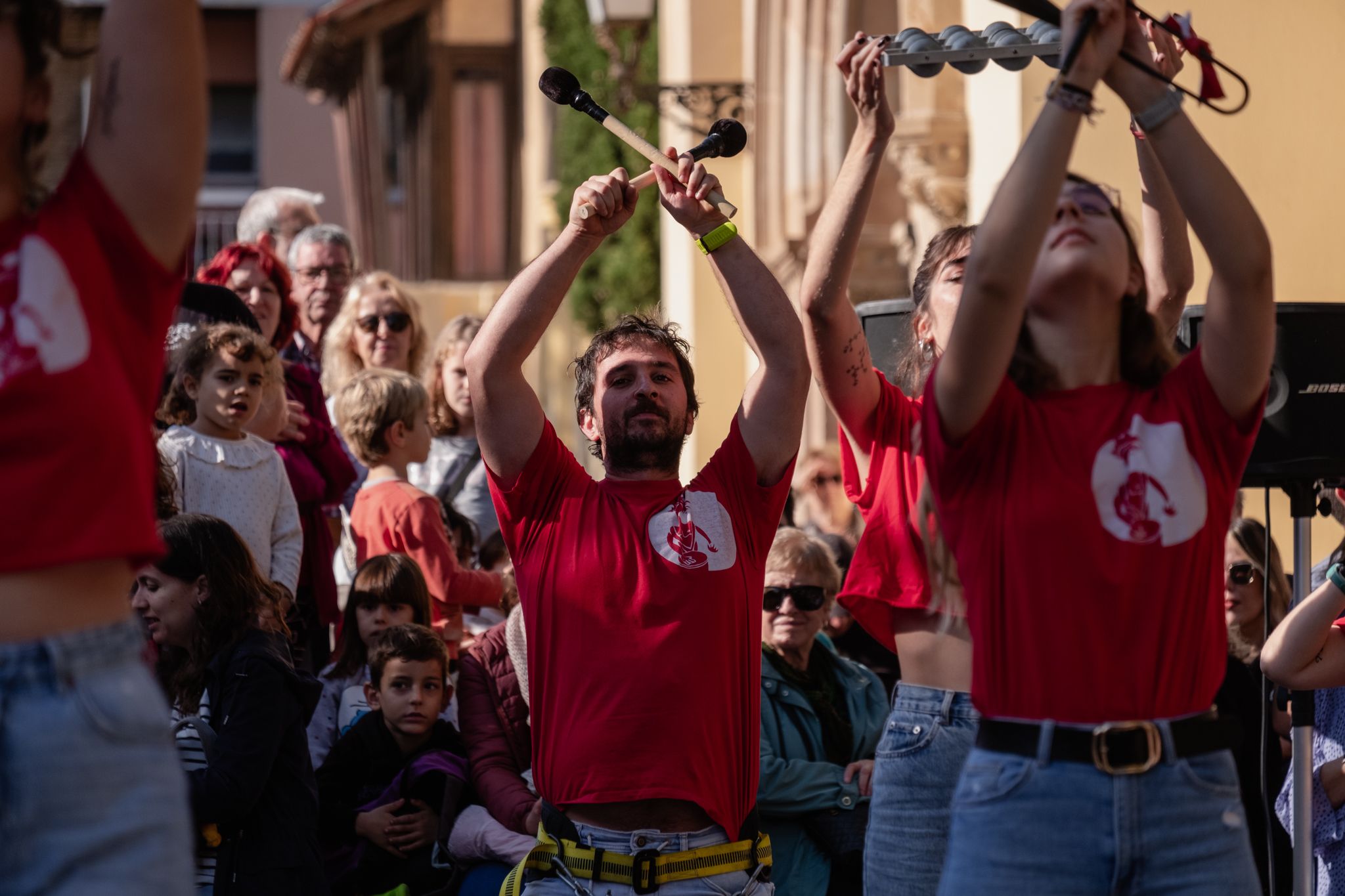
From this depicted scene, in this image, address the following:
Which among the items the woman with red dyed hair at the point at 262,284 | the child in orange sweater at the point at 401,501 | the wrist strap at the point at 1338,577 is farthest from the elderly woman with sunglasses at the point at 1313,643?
the woman with red dyed hair at the point at 262,284

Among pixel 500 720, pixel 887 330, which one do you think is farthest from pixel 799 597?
pixel 887 330

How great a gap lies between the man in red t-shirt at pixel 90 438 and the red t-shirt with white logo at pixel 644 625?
1189 mm

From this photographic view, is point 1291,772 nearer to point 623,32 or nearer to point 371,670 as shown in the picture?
point 371,670

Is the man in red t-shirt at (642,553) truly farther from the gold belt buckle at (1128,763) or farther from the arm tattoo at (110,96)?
the arm tattoo at (110,96)

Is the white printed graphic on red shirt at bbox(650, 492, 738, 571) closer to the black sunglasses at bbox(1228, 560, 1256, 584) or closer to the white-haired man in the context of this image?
the black sunglasses at bbox(1228, 560, 1256, 584)

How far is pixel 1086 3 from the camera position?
2.29 meters

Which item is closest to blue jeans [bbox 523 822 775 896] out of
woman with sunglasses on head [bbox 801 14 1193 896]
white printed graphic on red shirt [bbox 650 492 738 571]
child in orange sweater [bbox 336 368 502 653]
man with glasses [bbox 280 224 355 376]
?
woman with sunglasses on head [bbox 801 14 1193 896]

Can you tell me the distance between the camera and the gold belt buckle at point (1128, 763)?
7.25 feet

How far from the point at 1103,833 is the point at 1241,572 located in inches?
129

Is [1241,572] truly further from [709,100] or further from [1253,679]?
[709,100]

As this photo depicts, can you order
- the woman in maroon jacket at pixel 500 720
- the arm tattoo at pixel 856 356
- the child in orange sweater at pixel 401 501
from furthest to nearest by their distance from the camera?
the child in orange sweater at pixel 401 501 → the woman in maroon jacket at pixel 500 720 → the arm tattoo at pixel 856 356

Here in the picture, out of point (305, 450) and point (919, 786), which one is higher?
point (305, 450)

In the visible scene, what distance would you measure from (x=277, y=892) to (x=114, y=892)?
218 centimetres

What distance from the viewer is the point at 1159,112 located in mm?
2338
